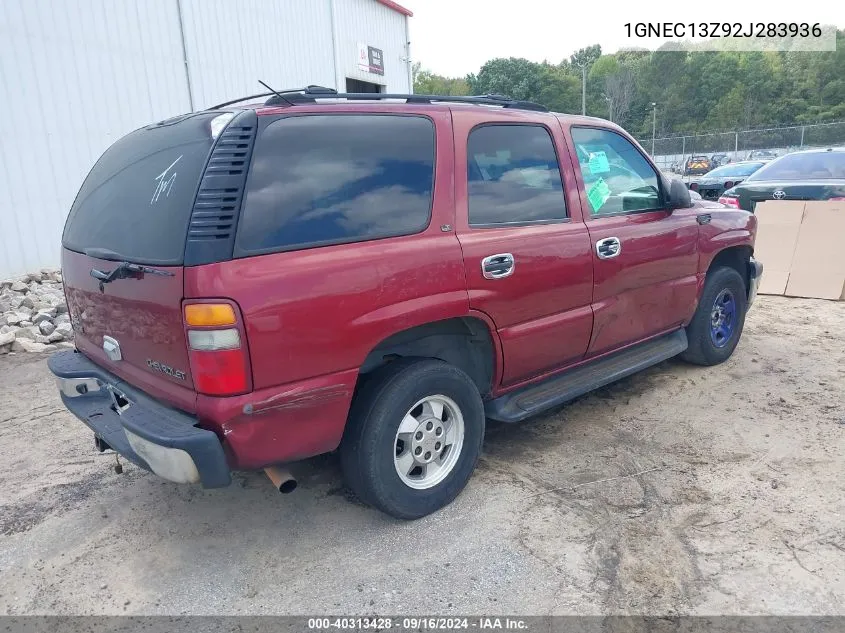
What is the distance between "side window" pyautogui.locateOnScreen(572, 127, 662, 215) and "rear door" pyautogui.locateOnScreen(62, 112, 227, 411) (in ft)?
7.27

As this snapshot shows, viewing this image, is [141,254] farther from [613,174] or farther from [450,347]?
[613,174]

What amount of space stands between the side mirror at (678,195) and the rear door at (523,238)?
956 mm

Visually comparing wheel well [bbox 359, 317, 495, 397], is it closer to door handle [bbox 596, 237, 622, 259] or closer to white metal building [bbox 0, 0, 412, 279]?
door handle [bbox 596, 237, 622, 259]

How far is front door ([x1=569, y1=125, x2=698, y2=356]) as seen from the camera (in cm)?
363

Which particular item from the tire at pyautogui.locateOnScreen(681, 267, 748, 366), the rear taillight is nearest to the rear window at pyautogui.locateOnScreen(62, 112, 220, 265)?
the rear taillight

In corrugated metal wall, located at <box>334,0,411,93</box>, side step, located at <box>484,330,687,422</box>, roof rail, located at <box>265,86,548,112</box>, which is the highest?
corrugated metal wall, located at <box>334,0,411,93</box>

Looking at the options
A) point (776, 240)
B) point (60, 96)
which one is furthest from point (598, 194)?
point (60, 96)

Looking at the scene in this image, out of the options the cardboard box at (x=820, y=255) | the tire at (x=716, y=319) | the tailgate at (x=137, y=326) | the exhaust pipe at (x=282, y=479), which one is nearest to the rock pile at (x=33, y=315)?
the tailgate at (x=137, y=326)

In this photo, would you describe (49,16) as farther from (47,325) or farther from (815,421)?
(815,421)

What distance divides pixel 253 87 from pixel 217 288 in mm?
10504

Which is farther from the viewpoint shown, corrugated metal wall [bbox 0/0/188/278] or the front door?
corrugated metal wall [bbox 0/0/188/278]

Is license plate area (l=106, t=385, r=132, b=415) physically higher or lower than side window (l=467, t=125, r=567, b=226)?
lower

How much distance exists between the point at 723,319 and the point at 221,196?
4.18 metres

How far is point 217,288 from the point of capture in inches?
87.3
